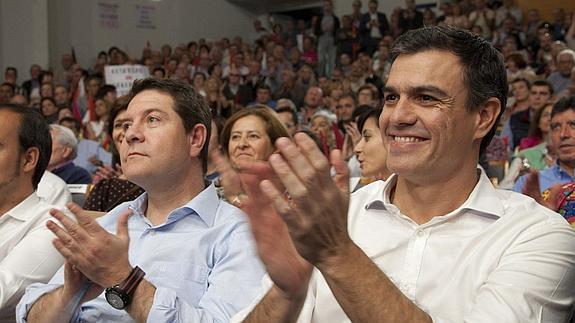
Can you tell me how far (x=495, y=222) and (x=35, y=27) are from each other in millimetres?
10890

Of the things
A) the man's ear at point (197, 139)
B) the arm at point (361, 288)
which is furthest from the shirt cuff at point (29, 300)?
the arm at point (361, 288)

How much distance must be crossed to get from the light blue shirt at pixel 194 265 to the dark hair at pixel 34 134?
0.44 metres

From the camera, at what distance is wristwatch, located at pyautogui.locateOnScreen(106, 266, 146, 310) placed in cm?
150

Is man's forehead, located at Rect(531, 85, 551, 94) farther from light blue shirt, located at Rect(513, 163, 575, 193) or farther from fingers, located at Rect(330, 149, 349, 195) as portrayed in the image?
fingers, located at Rect(330, 149, 349, 195)

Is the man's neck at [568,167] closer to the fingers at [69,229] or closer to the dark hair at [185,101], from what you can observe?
the dark hair at [185,101]

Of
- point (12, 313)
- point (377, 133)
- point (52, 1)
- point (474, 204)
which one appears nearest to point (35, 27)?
point (52, 1)

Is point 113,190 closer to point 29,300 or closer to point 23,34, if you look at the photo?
point 29,300

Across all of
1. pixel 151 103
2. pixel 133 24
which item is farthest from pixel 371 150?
pixel 133 24

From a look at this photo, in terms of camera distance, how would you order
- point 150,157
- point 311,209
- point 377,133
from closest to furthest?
point 311,209 → point 150,157 → point 377,133

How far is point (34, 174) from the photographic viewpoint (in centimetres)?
234

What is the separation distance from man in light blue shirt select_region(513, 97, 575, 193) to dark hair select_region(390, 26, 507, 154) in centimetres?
160

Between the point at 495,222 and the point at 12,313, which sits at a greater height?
the point at 495,222

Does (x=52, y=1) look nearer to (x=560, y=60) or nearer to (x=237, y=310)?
(x=560, y=60)

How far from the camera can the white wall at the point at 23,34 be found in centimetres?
1107
